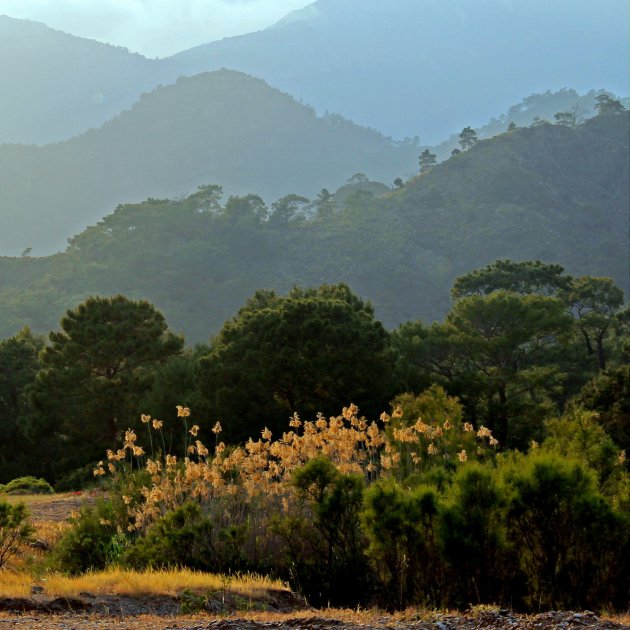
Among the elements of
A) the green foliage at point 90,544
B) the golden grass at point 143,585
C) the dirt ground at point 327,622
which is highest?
the dirt ground at point 327,622

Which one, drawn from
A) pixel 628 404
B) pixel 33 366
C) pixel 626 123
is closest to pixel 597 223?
pixel 626 123

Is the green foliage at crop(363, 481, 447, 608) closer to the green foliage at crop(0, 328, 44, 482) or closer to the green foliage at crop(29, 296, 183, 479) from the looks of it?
the green foliage at crop(29, 296, 183, 479)

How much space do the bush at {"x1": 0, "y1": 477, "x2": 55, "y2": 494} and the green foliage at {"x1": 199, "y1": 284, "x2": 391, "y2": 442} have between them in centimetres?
537

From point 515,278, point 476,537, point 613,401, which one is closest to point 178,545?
point 476,537

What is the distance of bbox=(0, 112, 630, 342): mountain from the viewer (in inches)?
3942

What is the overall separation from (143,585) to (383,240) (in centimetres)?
10678

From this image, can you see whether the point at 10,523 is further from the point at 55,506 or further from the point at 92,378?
the point at 92,378

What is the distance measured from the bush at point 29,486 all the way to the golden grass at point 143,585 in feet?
53.2

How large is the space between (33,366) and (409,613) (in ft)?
106

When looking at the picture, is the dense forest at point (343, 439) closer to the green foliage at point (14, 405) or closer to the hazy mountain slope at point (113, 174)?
the green foliage at point (14, 405)

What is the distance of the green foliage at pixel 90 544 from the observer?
432 inches

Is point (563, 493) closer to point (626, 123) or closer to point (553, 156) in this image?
point (553, 156)

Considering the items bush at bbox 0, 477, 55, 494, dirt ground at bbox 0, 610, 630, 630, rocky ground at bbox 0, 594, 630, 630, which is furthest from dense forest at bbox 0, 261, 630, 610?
dirt ground at bbox 0, 610, 630, 630

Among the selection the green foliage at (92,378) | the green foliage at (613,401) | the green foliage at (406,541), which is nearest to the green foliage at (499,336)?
the green foliage at (613,401)
